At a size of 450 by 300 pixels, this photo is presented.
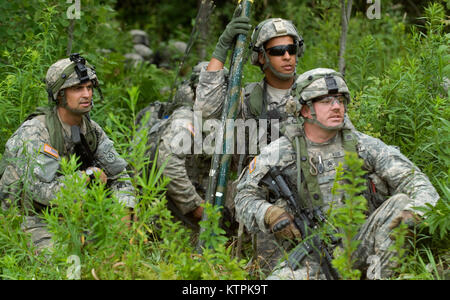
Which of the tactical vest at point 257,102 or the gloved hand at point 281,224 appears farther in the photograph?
the tactical vest at point 257,102

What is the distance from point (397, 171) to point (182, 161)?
8.26 ft

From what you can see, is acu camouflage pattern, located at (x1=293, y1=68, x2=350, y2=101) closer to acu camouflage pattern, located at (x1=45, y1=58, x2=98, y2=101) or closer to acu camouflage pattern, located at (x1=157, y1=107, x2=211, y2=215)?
acu camouflage pattern, located at (x1=157, y1=107, x2=211, y2=215)

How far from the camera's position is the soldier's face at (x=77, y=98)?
5918 mm

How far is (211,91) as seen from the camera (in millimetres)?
6383

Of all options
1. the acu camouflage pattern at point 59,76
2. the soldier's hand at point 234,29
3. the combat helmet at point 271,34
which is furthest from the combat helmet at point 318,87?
the acu camouflage pattern at point 59,76

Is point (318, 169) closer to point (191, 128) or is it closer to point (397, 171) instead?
point (397, 171)

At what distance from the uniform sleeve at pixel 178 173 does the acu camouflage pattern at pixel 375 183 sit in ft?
4.76

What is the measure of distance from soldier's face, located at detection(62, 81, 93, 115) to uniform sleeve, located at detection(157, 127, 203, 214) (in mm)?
1089

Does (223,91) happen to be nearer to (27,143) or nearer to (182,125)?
(182,125)

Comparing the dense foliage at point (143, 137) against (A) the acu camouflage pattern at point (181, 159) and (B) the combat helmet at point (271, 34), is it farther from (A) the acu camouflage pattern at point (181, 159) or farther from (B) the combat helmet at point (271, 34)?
(B) the combat helmet at point (271, 34)

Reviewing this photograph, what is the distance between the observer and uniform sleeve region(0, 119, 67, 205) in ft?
17.5

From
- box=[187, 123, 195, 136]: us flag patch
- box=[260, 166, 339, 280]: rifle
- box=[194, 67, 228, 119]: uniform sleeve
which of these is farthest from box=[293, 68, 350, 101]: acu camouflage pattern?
box=[187, 123, 195, 136]: us flag patch
